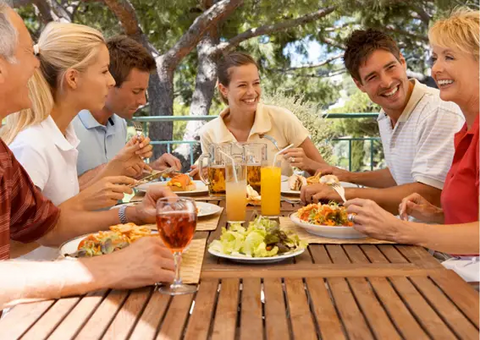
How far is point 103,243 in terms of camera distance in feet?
4.49

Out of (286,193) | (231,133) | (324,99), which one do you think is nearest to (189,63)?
(324,99)

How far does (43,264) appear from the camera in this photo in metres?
1.19

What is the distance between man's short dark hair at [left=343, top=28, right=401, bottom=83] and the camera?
106 inches

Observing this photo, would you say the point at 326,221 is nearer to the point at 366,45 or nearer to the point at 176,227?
the point at 176,227

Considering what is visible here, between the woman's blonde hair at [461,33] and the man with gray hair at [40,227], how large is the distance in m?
1.05

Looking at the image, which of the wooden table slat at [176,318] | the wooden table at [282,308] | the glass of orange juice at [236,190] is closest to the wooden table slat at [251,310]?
the wooden table at [282,308]

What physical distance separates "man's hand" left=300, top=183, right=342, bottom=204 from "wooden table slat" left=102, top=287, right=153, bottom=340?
1.04 meters

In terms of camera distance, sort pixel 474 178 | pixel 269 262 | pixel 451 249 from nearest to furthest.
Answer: pixel 269 262 → pixel 451 249 → pixel 474 178

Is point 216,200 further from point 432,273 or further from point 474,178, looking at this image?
point 432,273

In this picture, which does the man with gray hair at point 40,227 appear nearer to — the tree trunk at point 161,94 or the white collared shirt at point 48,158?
the white collared shirt at point 48,158

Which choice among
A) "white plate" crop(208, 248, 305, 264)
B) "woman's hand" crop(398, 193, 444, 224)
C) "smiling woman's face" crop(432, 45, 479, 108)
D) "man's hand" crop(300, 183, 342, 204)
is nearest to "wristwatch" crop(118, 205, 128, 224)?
"white plate" crop(208, 248, 305, 264)

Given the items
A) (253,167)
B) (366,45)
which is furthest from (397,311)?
(366,45)

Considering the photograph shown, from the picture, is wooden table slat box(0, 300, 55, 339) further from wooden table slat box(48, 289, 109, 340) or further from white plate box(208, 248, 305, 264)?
white plate box(208, 248, 305, 264)

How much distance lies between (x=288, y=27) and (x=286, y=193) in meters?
6.34
